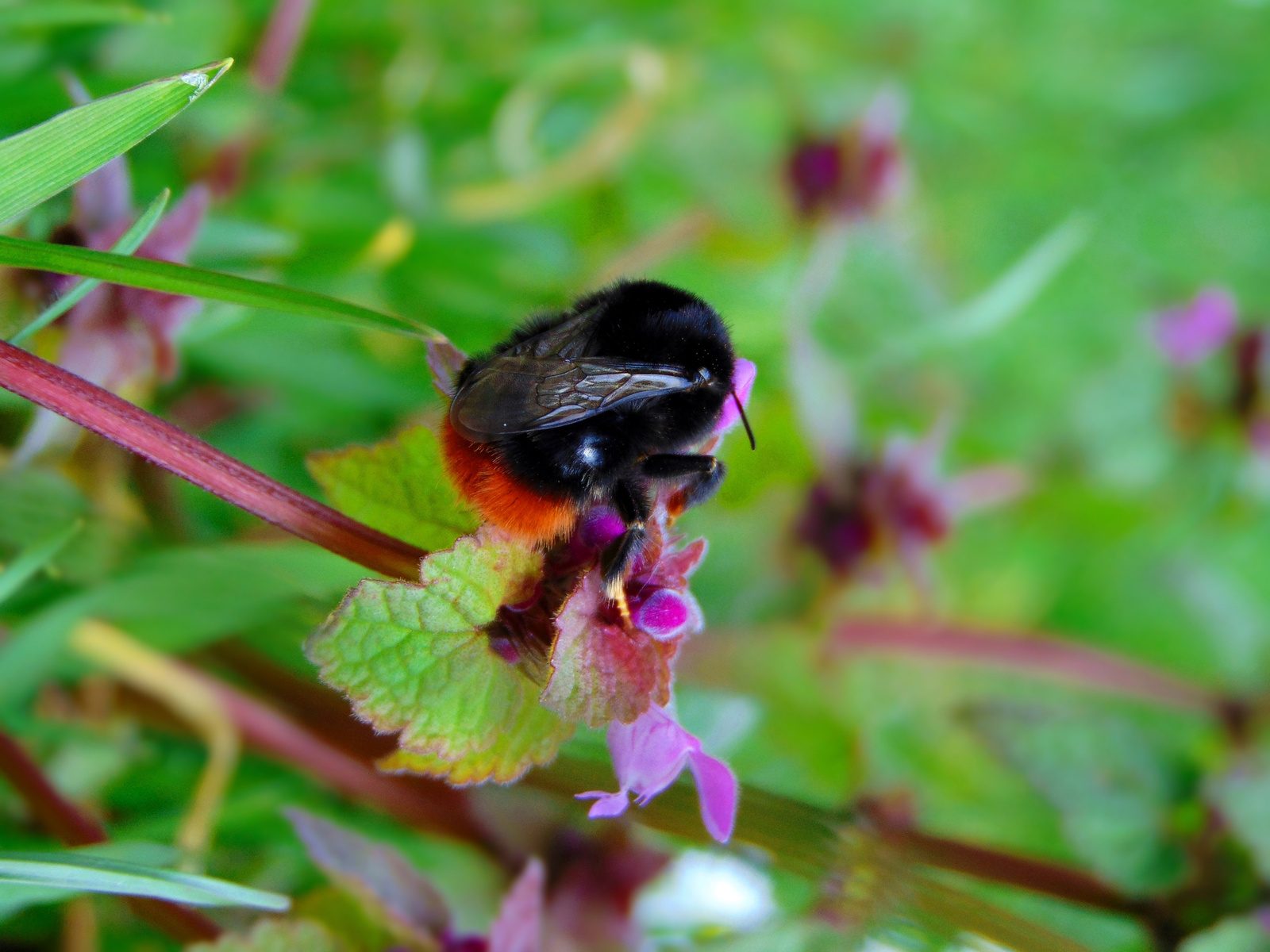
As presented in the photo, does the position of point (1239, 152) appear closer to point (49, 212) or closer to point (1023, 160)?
point (1023, 160)

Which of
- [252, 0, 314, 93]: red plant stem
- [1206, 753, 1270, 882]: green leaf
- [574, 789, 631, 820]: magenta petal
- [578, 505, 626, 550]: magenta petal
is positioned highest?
[252, 0, 314, 93]: red plant stem

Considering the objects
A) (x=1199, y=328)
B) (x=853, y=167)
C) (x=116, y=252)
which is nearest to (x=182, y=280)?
(x=116, y=252)

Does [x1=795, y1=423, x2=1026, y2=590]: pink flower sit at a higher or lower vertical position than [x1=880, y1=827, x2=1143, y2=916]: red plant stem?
higher

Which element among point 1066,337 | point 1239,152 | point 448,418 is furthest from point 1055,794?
point 1239,152

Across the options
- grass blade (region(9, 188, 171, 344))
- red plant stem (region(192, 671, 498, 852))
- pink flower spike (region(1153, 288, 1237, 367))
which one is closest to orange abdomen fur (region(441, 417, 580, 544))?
grass blade (region(9, 188, 171, 344))

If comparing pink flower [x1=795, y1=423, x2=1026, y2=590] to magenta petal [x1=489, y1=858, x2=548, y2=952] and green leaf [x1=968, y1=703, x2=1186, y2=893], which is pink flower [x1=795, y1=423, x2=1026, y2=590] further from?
magenta petal [x1=489, y1=858, x2=548, y2=952]

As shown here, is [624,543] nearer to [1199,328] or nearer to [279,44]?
[279,44]
